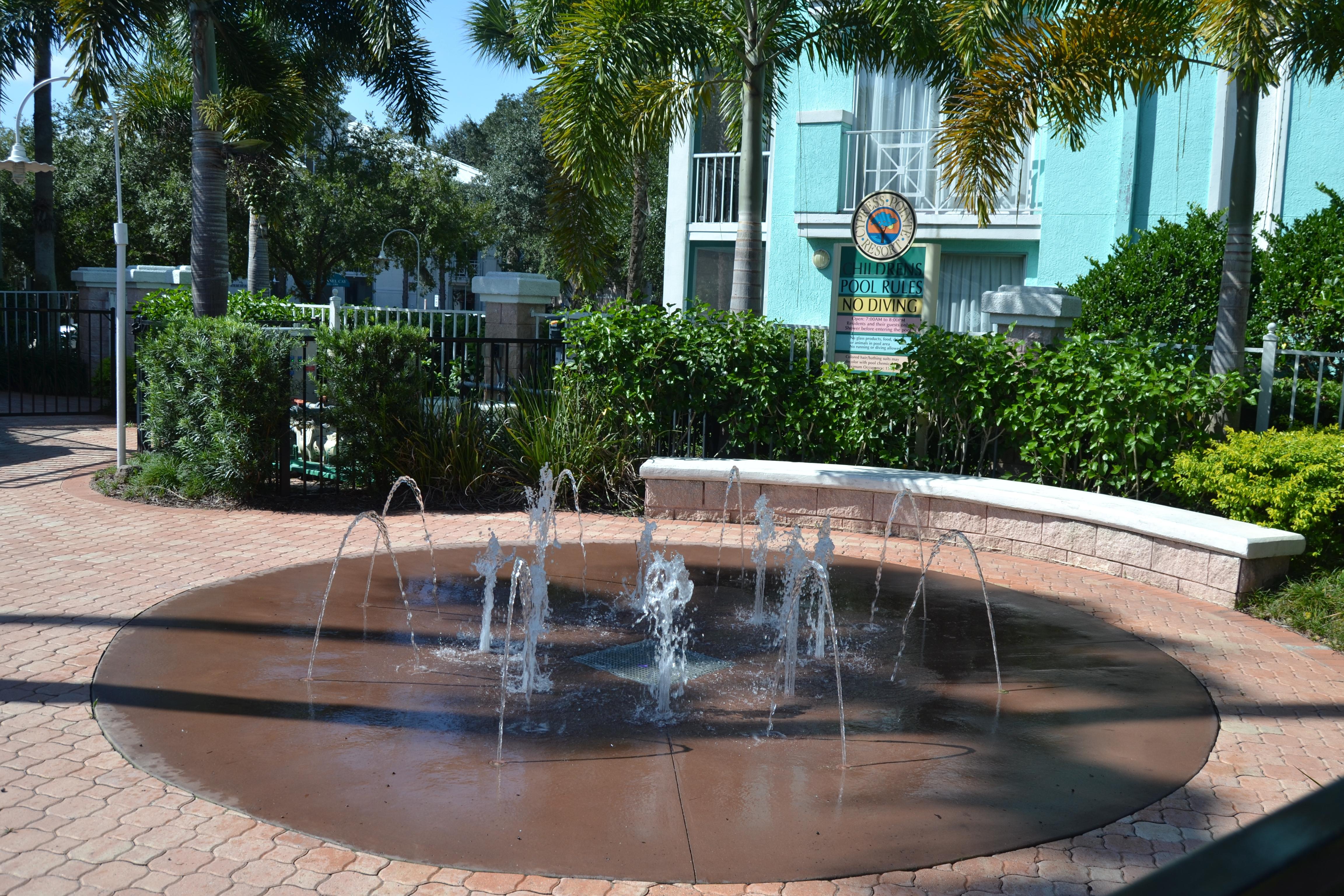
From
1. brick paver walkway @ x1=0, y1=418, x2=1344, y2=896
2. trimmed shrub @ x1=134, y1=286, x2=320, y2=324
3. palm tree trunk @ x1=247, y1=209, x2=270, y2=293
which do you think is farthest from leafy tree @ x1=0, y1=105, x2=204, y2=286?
brick paver walkway @ x1=0, y1=418, x2=1344, y2=896

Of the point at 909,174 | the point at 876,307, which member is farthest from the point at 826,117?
the point at 876,307

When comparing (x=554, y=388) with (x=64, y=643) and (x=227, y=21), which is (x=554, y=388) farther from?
(x=227, y=21)

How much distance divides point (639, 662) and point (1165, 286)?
823cm

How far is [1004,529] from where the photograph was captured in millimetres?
8547

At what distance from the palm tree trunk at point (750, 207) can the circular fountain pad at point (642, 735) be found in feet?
17.5

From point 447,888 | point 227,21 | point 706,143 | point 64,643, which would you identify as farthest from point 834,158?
point 447,888

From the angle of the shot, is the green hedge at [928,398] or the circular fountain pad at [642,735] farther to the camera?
the green hedge at [928,398]

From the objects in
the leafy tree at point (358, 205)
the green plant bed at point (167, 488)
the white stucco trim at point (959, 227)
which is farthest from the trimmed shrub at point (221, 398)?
the leafy tree at point (358, 205)

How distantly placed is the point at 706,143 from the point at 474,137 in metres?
44.7

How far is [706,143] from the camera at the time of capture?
21.9 meters

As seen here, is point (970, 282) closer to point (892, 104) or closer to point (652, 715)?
point (892, 104)

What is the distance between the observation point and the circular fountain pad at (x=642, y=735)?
3.74 meters

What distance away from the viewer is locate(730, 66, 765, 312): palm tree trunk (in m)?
11.2

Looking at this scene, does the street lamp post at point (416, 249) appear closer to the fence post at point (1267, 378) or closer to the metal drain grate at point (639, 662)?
the fence post at point (1267, 378)
